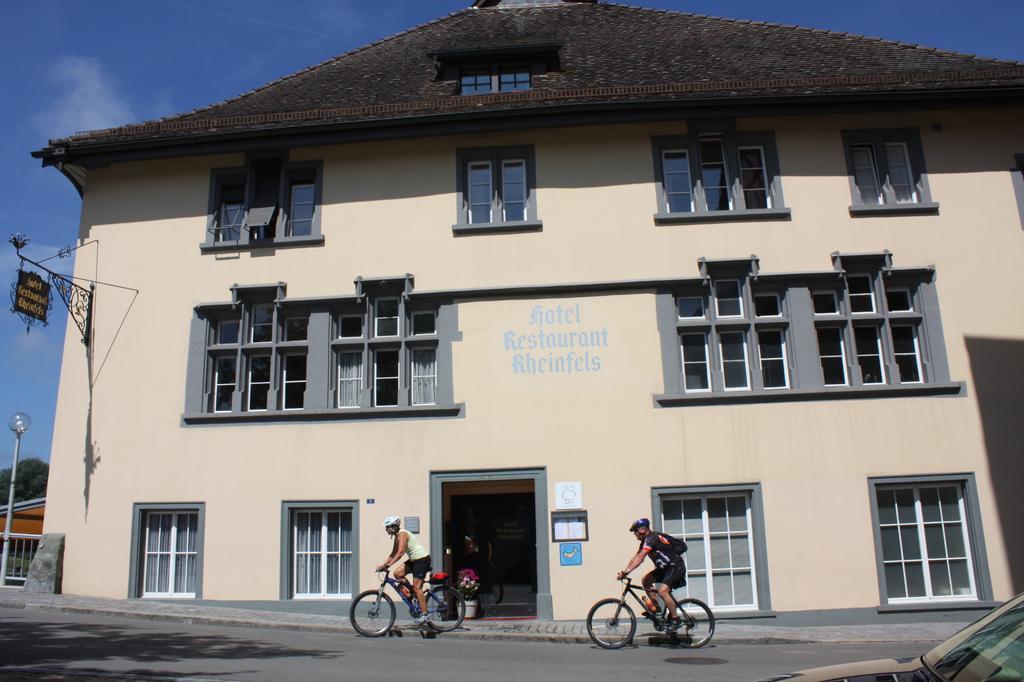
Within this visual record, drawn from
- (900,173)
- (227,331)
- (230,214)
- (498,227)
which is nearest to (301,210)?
(230,214)

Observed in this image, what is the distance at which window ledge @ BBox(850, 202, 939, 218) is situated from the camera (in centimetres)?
1450

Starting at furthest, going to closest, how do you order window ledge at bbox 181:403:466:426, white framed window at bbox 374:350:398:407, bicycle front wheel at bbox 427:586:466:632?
white framed window at bbox 374:350:398:407, window ledge at bbox 181:403:466:426, bicycle front wheel at bbox 427:586:466:632

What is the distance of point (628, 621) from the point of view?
1098 centimetres

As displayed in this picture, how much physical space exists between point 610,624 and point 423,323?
6323 mm

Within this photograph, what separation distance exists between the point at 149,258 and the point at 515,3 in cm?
1176

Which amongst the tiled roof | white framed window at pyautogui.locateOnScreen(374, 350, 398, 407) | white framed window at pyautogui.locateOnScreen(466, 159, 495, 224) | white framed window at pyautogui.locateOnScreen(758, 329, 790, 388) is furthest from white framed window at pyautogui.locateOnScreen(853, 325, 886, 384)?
white framed window at pyautogui.locateOnScreen(374, 350, 398, 407)

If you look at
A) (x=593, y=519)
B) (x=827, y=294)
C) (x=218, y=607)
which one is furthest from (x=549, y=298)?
(x=218, y=607)

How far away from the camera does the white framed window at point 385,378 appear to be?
48.0 ft

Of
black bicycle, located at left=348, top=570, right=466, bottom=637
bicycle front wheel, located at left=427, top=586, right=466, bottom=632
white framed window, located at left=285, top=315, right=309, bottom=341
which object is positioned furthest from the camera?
white framed window, located at left=285, top=315, right=309, bottom=341

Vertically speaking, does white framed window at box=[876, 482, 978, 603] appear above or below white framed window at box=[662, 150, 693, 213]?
below

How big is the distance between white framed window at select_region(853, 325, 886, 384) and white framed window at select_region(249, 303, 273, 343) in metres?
10.4

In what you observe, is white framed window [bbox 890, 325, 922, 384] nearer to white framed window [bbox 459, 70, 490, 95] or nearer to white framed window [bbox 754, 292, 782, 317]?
white framed window [bbox 754, 292, 782, 317]

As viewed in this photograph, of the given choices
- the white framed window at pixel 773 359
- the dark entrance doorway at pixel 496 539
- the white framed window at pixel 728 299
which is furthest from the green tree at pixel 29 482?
the white framed window at pixel 773 359

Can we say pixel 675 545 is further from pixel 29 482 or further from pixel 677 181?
pixel 29 482
